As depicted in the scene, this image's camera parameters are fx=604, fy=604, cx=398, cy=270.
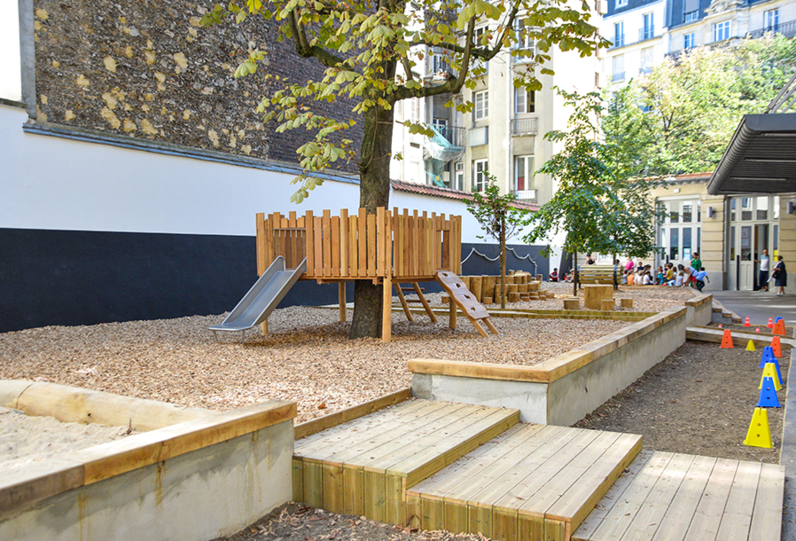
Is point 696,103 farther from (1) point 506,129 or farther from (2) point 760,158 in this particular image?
(2) point 760,158

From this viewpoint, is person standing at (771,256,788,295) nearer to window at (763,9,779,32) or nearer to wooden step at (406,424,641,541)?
wooden step at (406,424,641,541)

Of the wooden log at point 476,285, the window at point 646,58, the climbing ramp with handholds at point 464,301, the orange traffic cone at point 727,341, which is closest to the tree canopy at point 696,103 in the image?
the window at point 646,58

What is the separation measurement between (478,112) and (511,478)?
104ft

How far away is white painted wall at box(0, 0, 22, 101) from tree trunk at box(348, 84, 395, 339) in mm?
5497

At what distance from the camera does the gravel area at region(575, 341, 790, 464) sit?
529 centimetres

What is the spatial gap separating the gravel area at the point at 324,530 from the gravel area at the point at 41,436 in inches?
41.7

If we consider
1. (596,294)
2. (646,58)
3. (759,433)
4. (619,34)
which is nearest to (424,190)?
(596,294)

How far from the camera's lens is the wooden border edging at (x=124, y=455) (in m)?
2.17

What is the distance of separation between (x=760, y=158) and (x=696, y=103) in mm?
18833

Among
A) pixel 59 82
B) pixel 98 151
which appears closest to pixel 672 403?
pixel 98 151

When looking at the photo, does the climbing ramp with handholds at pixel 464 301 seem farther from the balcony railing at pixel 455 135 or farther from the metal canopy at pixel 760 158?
the balcony railing at pixel 455 135

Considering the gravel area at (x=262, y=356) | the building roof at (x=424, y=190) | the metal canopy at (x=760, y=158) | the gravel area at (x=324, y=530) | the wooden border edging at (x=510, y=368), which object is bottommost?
the gravel area at (x=324, y=530)

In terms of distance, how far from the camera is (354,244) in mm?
7840

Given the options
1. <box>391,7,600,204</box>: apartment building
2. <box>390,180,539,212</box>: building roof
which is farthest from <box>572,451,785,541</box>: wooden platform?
<box>391,7,600,204</box>: apartment building
